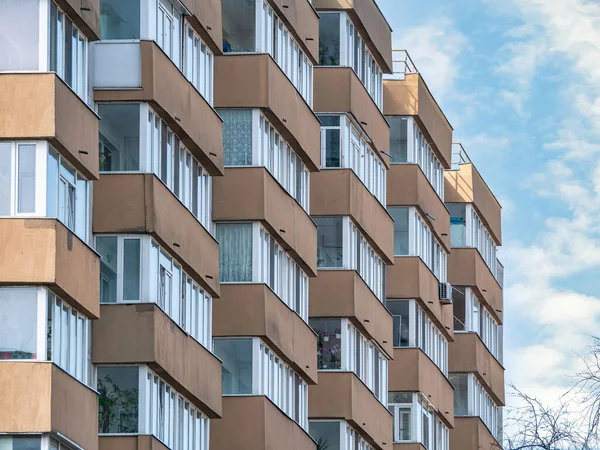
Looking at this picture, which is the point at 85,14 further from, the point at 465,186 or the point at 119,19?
the point at 465,186

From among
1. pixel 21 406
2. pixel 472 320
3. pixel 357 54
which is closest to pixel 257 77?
pixel 357 54

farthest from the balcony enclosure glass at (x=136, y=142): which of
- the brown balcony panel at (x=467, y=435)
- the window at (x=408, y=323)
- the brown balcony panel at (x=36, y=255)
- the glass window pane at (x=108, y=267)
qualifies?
the brown balcony panel at (x=467, y=435)

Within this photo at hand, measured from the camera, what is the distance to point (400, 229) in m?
70.2

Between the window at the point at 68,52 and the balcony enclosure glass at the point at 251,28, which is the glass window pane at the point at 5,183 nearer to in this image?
the window at the point at 68,52

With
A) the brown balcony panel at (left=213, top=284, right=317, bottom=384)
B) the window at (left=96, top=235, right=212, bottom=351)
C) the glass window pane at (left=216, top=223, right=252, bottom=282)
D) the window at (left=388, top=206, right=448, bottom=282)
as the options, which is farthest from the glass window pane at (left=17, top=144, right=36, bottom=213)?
the window at (left=388, top=206, right=448, bottom=282)

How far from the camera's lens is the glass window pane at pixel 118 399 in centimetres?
4425

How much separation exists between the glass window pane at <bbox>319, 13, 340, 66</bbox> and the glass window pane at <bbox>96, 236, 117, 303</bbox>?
1867 cm

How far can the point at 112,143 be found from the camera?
4584cm

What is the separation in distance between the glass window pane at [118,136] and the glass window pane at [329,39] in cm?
1729

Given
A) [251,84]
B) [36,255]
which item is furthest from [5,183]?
[251,84]

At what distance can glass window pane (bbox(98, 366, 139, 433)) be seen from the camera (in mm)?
44250

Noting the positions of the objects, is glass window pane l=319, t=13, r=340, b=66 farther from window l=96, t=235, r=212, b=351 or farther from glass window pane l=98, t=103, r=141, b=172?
glass window pane l=98, t=103, r=141, b=172

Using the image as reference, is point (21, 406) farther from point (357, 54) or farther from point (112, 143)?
point (357, 54)

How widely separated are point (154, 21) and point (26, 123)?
6267 millimetres
